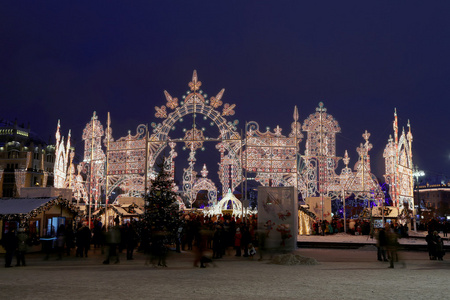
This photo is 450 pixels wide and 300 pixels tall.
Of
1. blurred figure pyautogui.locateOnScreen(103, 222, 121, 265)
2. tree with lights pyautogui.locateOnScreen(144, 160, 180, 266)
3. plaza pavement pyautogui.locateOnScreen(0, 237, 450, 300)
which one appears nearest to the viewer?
plaza pavement pyautogui.locateOnScreen(0, 237, 450, 300)

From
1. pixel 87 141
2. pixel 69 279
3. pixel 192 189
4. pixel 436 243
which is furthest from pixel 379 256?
pixel 192 189

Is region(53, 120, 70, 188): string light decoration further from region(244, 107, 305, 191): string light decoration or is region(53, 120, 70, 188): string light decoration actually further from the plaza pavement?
the plaza pavement

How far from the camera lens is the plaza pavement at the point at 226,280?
9.49m

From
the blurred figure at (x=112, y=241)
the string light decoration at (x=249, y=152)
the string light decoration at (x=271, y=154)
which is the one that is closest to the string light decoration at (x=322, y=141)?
the string light decoration at (x=249, y=152)

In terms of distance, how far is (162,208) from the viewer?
20.6 meters

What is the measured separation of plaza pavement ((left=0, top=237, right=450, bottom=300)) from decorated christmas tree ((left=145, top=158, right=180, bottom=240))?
12.1 ft

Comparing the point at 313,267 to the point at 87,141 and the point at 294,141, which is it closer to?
the point at 294,141

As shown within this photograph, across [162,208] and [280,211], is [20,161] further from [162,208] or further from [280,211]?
[280,211]

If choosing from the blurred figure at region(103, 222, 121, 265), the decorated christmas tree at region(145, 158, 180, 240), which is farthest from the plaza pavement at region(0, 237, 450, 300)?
the decorated christmas tree at region(145, 158, 180, 240)

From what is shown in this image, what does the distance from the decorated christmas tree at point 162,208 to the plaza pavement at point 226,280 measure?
3.69 metres

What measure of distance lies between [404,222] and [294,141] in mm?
11975

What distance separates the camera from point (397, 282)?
11.4 meters

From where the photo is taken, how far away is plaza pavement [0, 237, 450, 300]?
949 cm

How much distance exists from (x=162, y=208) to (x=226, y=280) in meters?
→ 9.27
